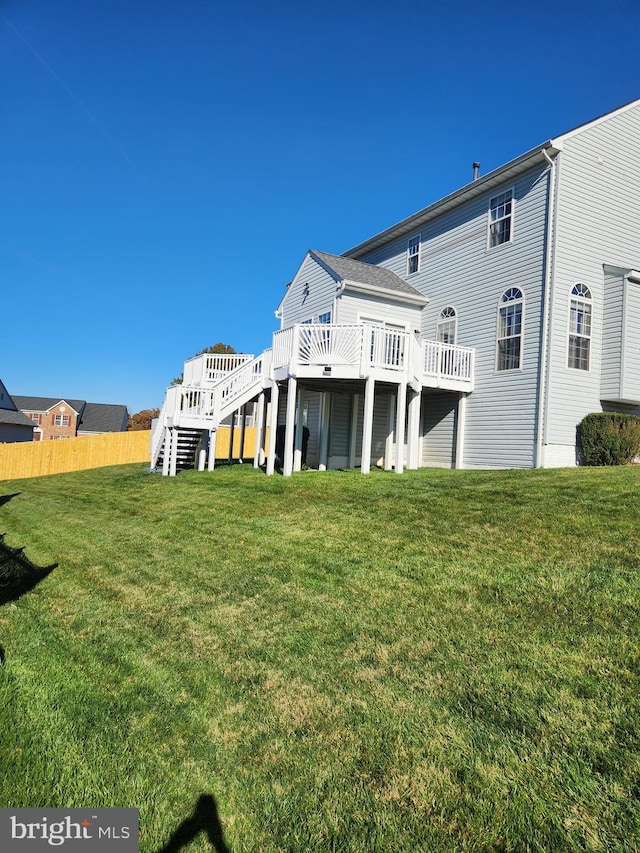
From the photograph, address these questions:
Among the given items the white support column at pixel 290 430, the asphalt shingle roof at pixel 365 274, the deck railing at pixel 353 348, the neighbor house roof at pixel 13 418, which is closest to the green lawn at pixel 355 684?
the white support column at pixel 290 430

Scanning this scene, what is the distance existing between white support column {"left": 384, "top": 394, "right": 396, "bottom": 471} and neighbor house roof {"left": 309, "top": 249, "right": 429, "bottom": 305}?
→ 3.29 m

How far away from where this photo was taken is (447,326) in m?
15.4

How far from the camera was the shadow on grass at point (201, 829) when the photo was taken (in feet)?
7.07

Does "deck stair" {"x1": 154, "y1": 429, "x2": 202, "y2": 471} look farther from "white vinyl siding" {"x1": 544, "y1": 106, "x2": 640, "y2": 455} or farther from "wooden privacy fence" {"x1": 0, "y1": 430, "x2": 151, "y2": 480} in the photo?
"wooden privacy fence" {"x1": 0, "y1": 430, "x2": 151, "y2": 480}

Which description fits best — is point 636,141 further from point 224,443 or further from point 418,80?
point 224,443

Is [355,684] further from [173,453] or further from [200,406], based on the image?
[200,406]

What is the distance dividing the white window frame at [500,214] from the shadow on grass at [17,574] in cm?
1265

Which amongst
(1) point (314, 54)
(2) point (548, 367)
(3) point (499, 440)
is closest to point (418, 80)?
(1) point (314, 54)

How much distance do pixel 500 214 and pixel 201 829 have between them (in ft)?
48.2

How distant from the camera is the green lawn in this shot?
2.29 metres

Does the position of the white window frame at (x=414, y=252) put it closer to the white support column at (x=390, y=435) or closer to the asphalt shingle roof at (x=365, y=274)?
the asphalt shingle roof at (x=365, y=274)

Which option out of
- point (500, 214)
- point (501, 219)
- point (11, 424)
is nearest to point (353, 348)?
point (501, 219)

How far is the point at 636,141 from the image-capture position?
14.0 meters

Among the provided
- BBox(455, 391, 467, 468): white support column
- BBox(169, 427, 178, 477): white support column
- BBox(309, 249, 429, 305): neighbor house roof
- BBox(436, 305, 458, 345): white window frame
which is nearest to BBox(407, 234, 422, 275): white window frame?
BBox(309, 249, 429, 305): neighbor house roof
